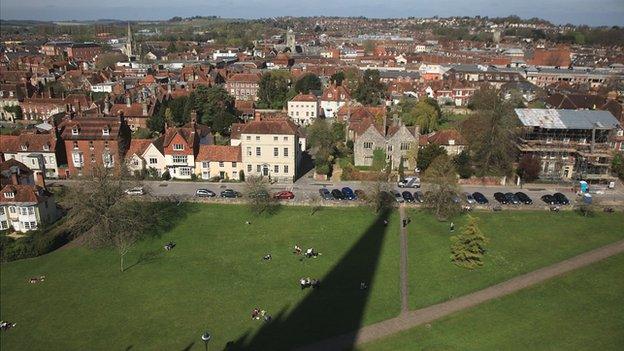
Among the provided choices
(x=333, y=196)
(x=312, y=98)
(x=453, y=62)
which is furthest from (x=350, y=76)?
(x=333, y=196)

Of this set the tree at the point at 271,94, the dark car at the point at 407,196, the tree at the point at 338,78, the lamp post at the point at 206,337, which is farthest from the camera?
the tree at the point at 338,78

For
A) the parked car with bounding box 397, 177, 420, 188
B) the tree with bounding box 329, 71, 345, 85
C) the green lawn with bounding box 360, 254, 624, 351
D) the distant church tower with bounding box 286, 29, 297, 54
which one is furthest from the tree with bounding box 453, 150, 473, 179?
the distant church tower with bounding box 286, 29, 297, 54

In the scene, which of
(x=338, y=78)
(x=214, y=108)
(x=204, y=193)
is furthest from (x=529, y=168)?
(x=338, y=78)

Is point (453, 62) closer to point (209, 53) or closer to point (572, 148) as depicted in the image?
point (209, 53)

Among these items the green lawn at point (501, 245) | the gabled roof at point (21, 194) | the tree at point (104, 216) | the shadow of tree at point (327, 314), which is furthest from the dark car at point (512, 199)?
the gabled roof at point (21, 194)

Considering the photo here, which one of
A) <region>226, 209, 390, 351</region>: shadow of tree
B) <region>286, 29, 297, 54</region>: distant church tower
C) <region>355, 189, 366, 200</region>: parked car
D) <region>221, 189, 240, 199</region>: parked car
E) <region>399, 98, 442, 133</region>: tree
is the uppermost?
<region>286, 29, 297, 54</region>: distant church tower

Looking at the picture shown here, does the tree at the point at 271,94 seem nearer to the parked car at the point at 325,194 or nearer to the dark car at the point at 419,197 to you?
the parked car at the point at 325,194

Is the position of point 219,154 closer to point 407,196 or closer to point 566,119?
point 407,196

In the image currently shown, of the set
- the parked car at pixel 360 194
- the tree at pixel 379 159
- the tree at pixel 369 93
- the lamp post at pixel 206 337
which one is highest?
the tree at pixel 369 93

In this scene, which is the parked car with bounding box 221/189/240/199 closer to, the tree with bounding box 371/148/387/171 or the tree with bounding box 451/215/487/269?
the tree with bounding box 371/148/387/171
